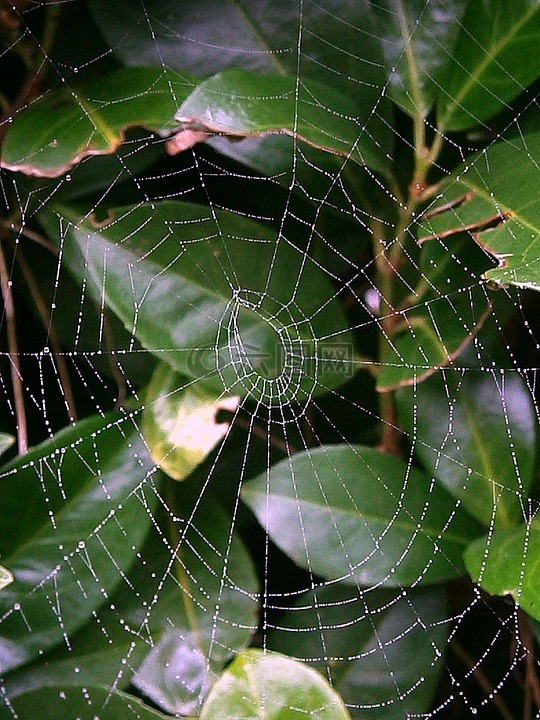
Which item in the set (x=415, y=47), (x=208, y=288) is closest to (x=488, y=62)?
(x=415, y=47)

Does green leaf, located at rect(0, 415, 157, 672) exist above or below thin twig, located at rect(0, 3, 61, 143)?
below

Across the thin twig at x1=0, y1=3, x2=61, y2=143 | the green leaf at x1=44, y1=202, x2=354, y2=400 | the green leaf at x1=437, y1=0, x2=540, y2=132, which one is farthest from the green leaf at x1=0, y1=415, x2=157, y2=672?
the green leaf at x1=437, y1=0, x2=540, y2=132

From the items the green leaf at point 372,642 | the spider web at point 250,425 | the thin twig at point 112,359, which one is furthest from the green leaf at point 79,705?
the thin twig at point 112,359

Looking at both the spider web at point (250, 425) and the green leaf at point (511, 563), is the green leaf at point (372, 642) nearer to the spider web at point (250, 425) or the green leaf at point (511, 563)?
the spider web at point (250, 425)

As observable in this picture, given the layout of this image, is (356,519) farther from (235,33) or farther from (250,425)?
(235,33)

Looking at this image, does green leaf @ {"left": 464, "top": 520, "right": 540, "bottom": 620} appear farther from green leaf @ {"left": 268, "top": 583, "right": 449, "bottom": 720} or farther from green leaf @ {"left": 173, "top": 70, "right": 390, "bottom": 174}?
green leaf @ {"left": 173, "top": 70, "right": 390, "bottom": 174}
